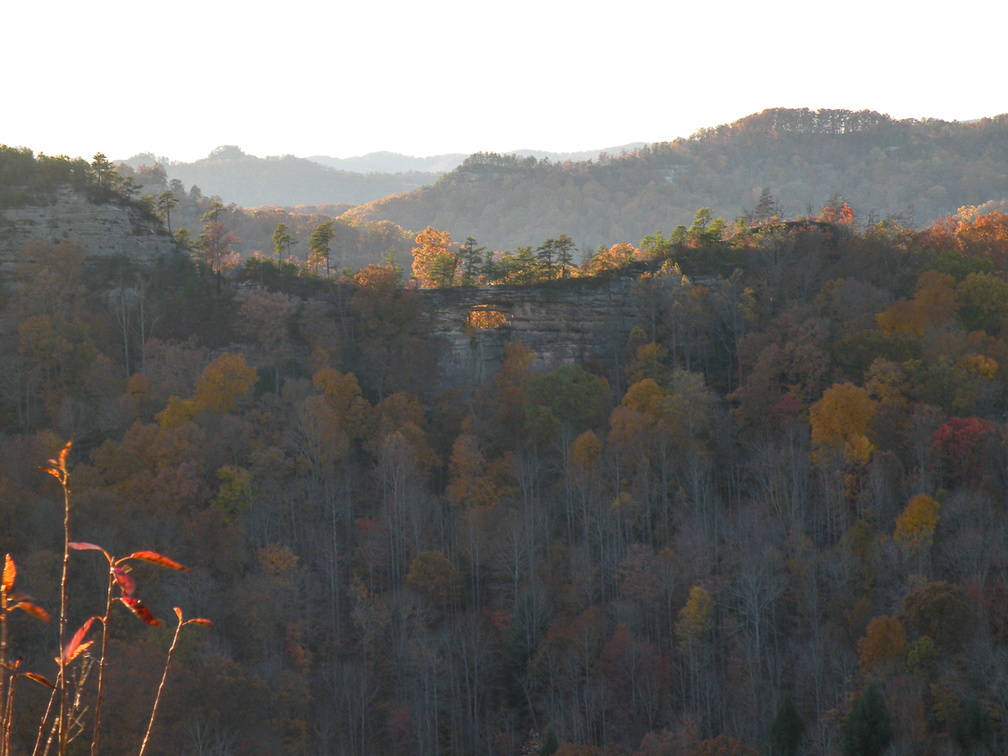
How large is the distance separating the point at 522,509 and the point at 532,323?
19634 mm

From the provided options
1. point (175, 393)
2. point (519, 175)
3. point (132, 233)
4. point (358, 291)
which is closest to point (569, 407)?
point (358, 291)

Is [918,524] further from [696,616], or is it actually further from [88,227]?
[88,227]

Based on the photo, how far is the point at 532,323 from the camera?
62.5 m

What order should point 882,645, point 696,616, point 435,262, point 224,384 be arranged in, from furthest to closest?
1. point 435,262
2. point 224,384
3. point 696,616
4. point 882,645

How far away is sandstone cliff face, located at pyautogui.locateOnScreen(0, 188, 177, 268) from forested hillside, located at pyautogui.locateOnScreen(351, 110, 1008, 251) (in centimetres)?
7095

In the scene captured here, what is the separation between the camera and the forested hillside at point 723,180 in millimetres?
126062

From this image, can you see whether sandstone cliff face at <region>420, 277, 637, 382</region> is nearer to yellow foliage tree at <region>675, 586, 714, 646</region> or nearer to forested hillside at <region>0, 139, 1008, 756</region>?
forested hillside at <region>0, 139, 1008, 756</region>

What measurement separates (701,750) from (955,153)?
12358cm

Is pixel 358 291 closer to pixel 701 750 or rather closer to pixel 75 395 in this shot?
pixel 75 395

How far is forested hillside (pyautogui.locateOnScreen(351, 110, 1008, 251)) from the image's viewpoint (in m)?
126

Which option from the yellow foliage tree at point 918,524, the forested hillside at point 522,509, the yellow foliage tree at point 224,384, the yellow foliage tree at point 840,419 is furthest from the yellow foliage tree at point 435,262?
the yellow foliage tree at point 918,524

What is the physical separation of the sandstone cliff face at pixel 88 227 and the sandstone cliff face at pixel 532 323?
752 inches

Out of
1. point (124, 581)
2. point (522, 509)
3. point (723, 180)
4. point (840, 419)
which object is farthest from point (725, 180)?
point (124, 581)

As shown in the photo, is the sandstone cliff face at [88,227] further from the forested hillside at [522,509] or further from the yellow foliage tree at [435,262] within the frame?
the yellow foliage tree at [435,262]
